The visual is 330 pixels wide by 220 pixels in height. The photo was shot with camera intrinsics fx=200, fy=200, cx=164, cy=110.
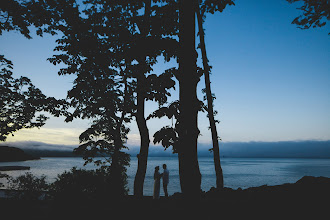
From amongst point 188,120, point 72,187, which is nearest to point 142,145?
point 72,187

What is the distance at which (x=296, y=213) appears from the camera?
646cm

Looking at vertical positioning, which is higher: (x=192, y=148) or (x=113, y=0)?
(x=113, y=0)

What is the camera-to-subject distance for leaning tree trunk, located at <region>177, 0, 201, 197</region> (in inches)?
188

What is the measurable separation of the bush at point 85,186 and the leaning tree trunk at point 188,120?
7.29 meters

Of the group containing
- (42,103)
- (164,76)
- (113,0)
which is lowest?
(42,103)

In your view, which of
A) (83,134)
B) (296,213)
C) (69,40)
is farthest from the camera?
(83,134)

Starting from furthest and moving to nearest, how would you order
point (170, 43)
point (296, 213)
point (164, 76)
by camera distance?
point (164, 76), point (170, 43), point (296, 213)

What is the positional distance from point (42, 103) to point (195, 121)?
26.4 ft

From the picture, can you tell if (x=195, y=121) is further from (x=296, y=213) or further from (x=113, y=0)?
(x=113, y=0)

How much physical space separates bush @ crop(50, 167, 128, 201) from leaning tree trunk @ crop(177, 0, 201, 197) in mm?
7293

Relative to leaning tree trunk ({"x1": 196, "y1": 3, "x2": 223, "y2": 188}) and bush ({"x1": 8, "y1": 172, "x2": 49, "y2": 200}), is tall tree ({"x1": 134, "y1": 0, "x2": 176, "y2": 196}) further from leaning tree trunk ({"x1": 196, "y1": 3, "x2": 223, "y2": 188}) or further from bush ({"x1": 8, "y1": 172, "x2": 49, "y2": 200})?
bush ({"x1": 8, "y1": 172, "x2": 49, "y2": 200})

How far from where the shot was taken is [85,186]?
37.6ft

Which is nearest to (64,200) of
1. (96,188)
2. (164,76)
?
(96,188)

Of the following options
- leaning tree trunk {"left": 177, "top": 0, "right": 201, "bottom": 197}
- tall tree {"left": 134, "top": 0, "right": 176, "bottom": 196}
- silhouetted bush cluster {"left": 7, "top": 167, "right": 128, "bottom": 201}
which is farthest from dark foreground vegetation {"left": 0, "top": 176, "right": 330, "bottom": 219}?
tall tree {"left": 134, "top": 0, "right": 176, "bottom": 196}
